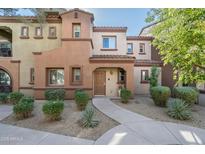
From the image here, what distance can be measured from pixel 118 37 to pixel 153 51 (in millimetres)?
4750

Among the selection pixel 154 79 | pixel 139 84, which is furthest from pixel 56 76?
pixel 154 79

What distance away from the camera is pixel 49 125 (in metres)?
8.20

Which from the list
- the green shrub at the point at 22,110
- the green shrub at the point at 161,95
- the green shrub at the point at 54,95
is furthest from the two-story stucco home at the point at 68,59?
the green shrub at the point at 22,110

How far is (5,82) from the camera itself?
51.4ft

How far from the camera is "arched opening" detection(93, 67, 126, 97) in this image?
607 inches

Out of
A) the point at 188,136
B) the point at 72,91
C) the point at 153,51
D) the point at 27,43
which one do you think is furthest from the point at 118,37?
the point at 188,136

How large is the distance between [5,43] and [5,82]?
370 cm

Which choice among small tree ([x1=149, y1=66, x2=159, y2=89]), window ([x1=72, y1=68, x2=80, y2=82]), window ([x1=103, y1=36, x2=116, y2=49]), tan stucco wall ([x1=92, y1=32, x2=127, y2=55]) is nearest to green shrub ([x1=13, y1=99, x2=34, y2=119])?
window ([x1=72, y1=68, x2=80, y2=82])

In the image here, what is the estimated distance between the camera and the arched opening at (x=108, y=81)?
1541 centimetres

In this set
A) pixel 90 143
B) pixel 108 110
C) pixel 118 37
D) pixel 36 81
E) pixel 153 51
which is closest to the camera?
pixel 90 143

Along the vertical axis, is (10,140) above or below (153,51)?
below

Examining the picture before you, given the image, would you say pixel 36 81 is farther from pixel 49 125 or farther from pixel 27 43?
pixel 49 125

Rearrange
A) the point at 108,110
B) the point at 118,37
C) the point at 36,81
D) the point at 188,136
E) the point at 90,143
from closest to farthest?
the point at 90,143 < the point at 188,136 < the point at 108,110 < the point at 36,81 < the point at 118,37

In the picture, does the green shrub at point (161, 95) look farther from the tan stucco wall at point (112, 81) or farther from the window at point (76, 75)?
the window at point (76, 75)
